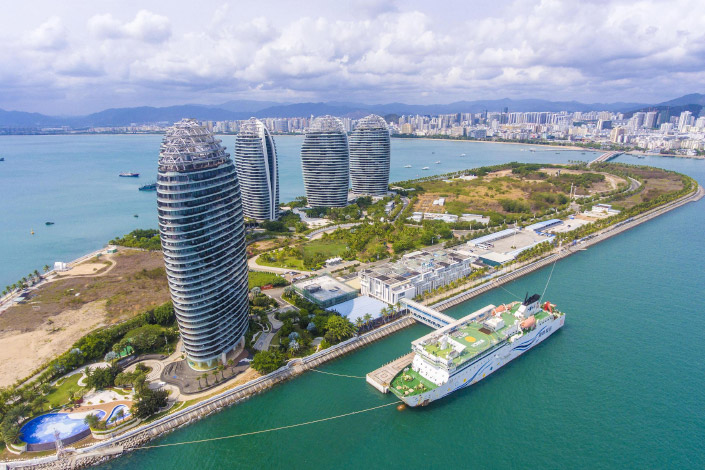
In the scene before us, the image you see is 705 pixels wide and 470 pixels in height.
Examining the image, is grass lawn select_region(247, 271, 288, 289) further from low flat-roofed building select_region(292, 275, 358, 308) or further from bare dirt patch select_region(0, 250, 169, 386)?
bare dirt patch select_region(0, 250, 169, 386)

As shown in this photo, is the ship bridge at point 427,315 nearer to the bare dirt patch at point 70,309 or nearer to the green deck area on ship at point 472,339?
the green deck area on ship at point 472,339

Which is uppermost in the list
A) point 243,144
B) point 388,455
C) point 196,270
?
point 243,144

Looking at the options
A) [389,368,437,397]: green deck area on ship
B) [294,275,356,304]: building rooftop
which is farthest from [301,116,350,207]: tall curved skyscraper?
[389,368,437,397]: green deck area on ship

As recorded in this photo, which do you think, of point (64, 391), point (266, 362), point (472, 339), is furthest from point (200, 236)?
point (472, 339)

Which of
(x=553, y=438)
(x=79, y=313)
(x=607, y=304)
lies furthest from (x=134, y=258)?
(x=607, y=304)

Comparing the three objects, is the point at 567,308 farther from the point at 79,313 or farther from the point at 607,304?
the point at 79,313

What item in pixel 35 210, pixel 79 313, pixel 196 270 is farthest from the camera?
pixel 35 210

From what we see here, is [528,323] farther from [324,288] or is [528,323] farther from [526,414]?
[324,288]
